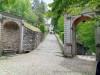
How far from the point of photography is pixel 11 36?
12.0m

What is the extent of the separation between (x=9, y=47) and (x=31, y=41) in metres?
3.12

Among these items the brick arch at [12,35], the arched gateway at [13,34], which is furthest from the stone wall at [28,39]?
the brick arch at [12,35]

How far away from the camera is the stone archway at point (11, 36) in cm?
1145

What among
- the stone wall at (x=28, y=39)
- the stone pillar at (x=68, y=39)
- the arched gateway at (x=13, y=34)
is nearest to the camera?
the stone pillar at (x=68, y=39)

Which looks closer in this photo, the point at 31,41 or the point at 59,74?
the point at 59,74

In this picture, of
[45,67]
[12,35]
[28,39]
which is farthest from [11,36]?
[45,67]

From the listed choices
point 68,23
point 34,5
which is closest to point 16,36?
point 68,23

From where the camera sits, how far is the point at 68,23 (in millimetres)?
10359

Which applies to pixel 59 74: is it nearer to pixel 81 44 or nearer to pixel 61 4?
pixel 61 4

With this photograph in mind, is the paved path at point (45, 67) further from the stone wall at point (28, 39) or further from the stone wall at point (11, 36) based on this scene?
the stone wall at point (28, 39)

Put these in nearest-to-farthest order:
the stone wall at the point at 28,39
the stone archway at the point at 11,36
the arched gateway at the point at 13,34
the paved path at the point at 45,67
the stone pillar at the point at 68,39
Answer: the paved path at the point at 45,67 < the stone pillar at the point at 68,39 < the arched gateway at the point at 13,34 < the stone archway at the point at 11,36 < the stone wall at the point at 28,39

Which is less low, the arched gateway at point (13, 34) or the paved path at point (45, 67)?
the arched gateway at point (13, 34)

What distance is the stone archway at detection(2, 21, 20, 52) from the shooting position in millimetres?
11453

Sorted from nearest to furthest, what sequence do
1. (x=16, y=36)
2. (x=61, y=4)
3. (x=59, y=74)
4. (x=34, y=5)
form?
(x=61, y=4) < (x=59, y=74) < (x=16, y=36) < (x=34, y=5)
